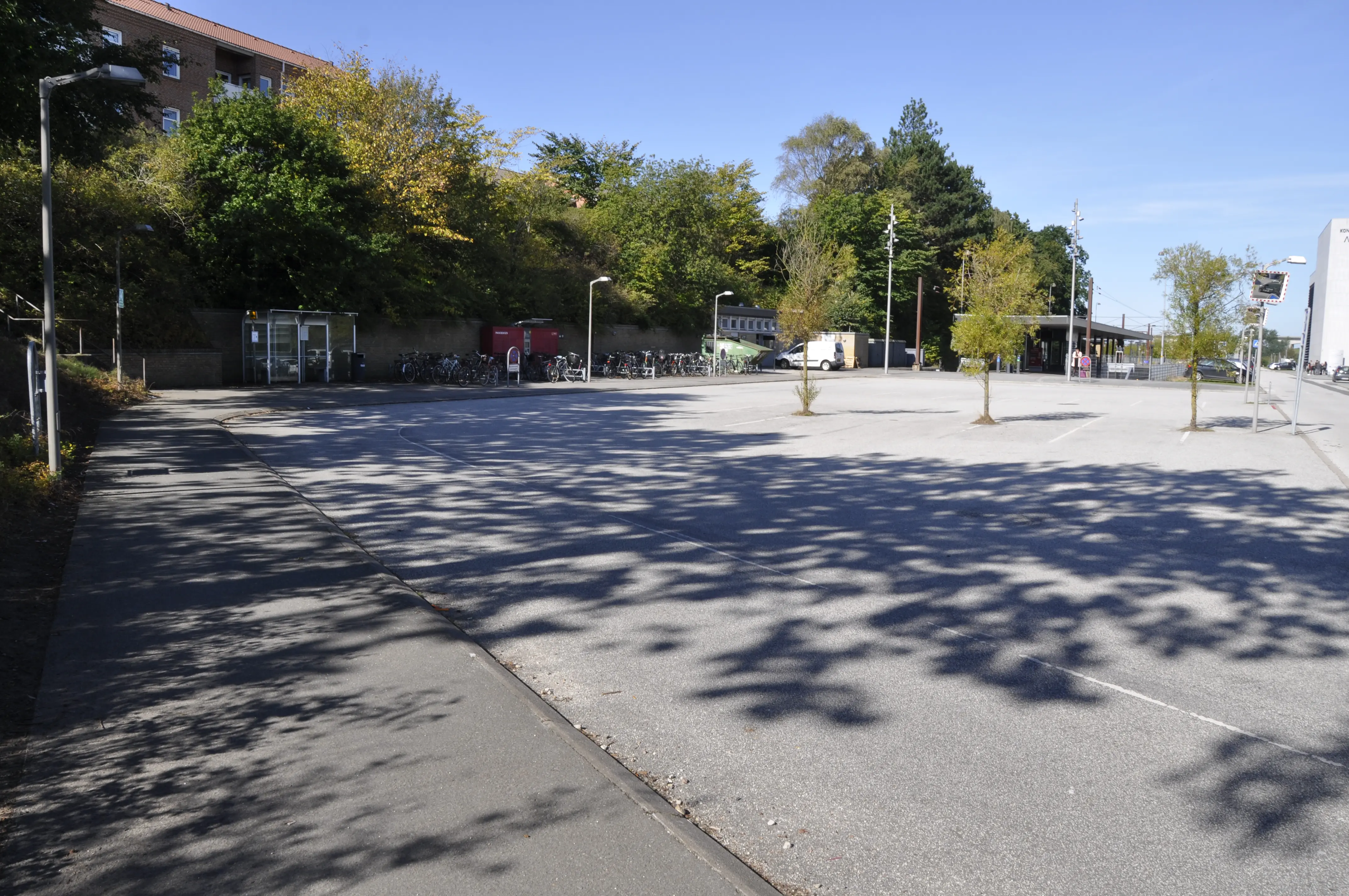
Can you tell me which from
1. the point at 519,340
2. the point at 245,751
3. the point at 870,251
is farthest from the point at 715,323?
the point at 245,751

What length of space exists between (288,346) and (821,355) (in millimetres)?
40382

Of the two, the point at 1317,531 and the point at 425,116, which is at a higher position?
the point at 425,116

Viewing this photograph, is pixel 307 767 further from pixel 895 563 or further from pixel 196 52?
pixel 196 52

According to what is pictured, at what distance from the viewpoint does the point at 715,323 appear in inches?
2218

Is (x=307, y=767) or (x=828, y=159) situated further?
(x=828, y=159)

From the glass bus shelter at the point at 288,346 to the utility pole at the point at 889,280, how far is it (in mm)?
32061

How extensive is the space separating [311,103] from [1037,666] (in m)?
39.1

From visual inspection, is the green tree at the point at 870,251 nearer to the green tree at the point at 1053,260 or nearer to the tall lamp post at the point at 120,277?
the green tree at the point at 1053,260

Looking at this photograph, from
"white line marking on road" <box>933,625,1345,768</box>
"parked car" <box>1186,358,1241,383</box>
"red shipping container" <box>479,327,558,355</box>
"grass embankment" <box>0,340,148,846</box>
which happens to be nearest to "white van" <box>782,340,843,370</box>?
"parked car" <box>1186,358,1241,383</box>

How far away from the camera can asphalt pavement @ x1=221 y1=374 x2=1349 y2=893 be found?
376 cm

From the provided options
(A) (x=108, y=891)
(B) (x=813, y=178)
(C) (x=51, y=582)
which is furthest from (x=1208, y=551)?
(B) (x=813, y=178)

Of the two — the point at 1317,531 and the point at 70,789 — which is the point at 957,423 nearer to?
the point at 1317,531

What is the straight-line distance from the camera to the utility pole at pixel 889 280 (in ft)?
203

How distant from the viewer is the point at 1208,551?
9289 mm
